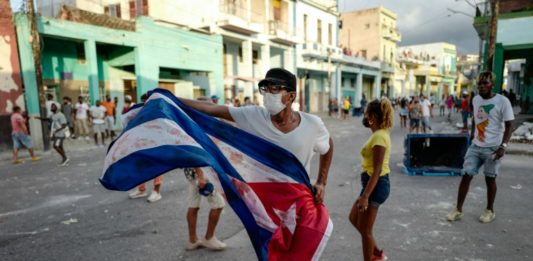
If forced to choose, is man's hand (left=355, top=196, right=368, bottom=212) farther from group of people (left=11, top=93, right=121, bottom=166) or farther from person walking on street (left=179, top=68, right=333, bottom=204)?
group of people (left=11, top=93, right=121, bottom=166)

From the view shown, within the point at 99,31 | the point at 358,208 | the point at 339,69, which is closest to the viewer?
the point at 358,208

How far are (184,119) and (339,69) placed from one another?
3059 cm

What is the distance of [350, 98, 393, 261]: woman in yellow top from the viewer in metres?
2.87

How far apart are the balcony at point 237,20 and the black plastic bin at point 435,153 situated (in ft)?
48.4

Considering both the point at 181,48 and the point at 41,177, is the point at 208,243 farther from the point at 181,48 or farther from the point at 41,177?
the point at 181,48

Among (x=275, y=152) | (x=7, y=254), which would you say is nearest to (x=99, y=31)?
(x=7, y=254)

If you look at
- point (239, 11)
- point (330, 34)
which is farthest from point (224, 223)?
point (330, 34)

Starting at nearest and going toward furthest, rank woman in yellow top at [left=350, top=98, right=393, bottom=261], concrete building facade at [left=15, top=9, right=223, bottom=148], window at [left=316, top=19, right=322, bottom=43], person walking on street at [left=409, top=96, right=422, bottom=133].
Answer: woman in yellow top at [left=350, top=98, right=393, bottom=261]
concrete building facade at [left=15, top=9, right=223, bottom=148]
person walking on street at [left=409, top=96, right=422, bottom=133]
window at [left=316, top=19, right=322, bottom=43]

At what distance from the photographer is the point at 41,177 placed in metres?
7.25

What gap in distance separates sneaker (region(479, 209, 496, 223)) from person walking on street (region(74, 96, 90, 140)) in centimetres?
1316

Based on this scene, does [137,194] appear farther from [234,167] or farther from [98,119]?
[98,119]

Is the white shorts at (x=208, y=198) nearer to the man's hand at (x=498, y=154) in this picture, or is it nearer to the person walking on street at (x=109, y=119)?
the man's hand at (x=498, y=154)

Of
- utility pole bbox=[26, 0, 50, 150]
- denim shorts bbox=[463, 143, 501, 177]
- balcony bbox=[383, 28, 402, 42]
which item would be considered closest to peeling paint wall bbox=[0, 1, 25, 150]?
utility pole bbox=[26, 0, 50, 150]

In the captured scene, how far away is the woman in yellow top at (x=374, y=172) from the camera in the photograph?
2865mm
